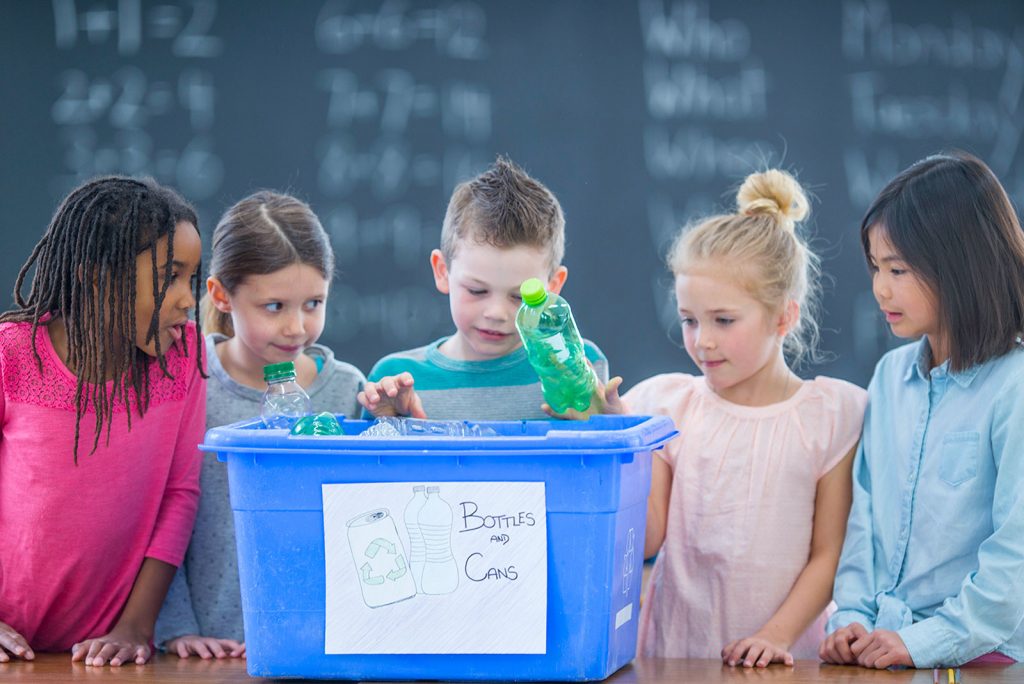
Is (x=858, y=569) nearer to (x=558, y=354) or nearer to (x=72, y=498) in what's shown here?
(x=558, y=354)

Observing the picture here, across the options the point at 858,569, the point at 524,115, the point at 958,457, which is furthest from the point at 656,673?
the point at 524,115

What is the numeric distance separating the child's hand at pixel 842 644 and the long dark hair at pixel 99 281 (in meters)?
1.00

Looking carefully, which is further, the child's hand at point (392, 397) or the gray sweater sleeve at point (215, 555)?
the gray sweater sleeve at point (215, 555)

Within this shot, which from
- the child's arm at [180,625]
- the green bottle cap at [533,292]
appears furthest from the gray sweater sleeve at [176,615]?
the green bottle cap at [533,292]

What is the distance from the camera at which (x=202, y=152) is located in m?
3.24

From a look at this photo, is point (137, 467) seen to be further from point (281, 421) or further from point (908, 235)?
point (908, 235)

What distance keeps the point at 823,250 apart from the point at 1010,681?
2113 mm

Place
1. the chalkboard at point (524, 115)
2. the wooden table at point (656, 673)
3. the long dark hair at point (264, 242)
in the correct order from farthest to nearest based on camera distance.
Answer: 1. the chalkboard at point (524, 115)
2. the long dark hair at point (264, 242)
3. the wooden table at point (656, 673)

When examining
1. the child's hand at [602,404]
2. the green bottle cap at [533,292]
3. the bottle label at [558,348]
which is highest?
the green bottle cap at [533,292]

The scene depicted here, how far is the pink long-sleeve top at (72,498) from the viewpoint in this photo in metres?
1.53

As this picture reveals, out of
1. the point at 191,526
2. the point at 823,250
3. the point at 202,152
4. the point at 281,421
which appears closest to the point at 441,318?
the point at 202,152

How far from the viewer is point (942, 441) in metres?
1.50

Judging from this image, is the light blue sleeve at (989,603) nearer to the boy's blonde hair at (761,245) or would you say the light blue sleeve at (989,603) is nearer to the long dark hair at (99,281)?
the boy's blonde hair at (761,245)

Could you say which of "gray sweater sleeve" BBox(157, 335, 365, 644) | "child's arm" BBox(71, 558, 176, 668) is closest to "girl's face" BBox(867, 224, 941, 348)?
"gray sweater sleeve" BBox(157, 335, 365, 644)
